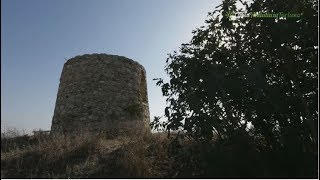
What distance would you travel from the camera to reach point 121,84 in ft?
40.4

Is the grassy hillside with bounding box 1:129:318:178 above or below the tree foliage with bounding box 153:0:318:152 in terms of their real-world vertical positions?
below

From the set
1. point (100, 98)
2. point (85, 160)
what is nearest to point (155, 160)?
point (85, 160)

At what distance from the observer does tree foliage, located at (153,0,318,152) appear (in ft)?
21.2

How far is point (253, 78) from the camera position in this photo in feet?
20.5

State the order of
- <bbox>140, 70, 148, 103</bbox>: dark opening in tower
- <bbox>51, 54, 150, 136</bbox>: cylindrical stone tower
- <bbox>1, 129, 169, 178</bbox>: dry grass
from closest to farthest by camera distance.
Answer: <bbox>1, 129, 169, 178</bbox>: dry grass, <bbox>51, 54, 150, 136</bbox>: cylindrical stone tower, <bbox>140, 70, 148, 103</bbox>: dark opening in tower

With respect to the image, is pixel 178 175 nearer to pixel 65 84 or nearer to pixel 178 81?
pixel 178 81

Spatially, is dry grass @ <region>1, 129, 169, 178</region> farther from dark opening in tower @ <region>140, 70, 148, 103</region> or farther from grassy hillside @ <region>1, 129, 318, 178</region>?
dark opening in tower @ <region>140, 70, 148, 103</region>

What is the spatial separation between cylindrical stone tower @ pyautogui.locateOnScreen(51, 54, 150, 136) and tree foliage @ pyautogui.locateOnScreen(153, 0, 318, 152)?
463 cm

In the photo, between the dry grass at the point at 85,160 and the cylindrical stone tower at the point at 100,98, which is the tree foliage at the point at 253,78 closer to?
the dry grass at the point at 85,160

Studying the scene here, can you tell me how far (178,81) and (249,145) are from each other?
1801mm

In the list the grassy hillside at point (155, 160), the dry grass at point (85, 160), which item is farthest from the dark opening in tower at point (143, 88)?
the dry grass at point (85, 160)

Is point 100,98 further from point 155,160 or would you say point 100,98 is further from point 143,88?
point 155,160

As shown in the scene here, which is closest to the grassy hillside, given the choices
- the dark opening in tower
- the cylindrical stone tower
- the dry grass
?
the dry grass

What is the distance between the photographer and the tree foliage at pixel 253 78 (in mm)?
6461
